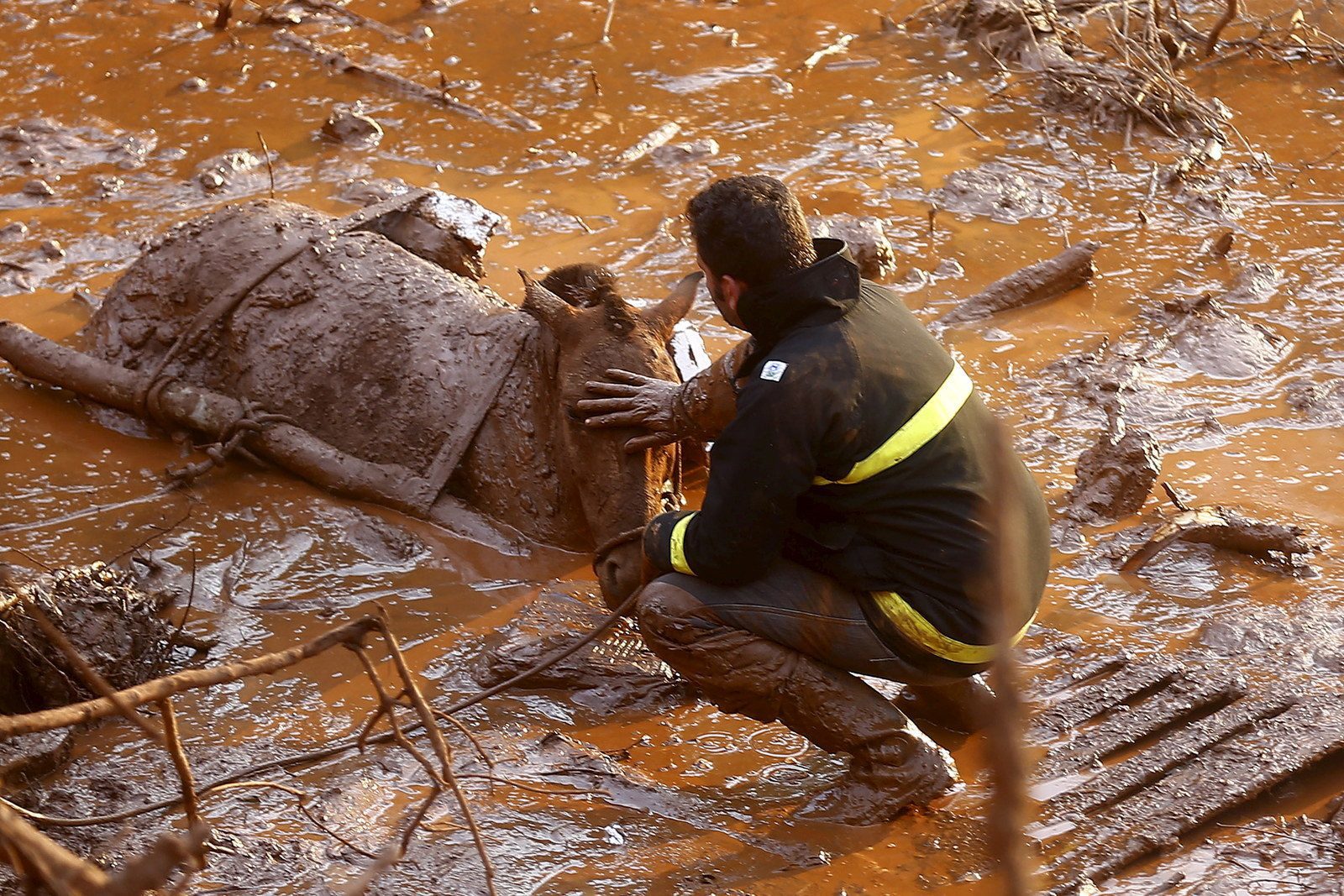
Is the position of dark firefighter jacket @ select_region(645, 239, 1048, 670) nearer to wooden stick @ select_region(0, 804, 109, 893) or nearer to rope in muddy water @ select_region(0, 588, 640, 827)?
rope in muddy water @ select_region(0, 588, 640, 827)

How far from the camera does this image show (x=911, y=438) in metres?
3.08

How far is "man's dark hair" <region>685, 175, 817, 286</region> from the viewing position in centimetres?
309

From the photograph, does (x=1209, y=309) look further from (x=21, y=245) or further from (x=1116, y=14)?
(x=21, y=245)

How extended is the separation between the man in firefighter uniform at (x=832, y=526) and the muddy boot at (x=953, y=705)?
8.3 inches

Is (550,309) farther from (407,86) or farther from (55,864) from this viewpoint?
(407,86)

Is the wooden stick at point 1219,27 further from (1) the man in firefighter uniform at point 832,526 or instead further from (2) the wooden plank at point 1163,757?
(1) the man in firefighter uniform at point 832,526

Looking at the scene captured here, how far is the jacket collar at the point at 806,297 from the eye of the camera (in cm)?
311

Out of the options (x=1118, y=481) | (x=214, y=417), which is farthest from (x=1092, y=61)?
(x=214, y=417)

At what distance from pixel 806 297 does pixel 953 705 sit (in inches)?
51.8

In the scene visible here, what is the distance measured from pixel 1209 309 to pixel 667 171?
295 cm

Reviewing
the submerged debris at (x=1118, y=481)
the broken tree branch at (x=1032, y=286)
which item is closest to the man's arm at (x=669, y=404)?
the submerged debris at (x=1118, y=481)

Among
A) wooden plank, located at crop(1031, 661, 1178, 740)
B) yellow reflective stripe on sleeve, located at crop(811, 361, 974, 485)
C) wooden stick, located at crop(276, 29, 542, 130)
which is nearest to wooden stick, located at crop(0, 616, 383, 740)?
yellow reflective stripe on sleeve, located at crop(811, 361, 974, 485)

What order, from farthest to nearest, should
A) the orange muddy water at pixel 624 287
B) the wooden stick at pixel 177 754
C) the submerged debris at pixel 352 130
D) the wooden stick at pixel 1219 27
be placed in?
the wooden stick at pixel 1219 27, the submerged debris at pixel 352 130, the orange muddy water at pixel 624 287, the wooden stick at pixel 177 754

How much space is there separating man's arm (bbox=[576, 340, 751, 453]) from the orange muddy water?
2.16ft
